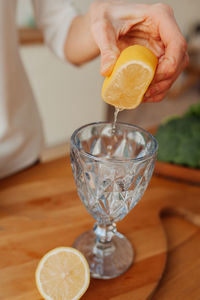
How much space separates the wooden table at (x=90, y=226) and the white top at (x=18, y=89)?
0.07m

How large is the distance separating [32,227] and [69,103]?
1992mm

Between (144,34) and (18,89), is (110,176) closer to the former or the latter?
(144,34)

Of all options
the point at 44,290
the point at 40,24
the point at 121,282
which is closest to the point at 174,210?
the point at 121,282

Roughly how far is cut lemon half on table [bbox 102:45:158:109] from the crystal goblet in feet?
0.28

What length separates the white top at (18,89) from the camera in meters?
0.83

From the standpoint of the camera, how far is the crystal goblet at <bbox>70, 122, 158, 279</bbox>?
1.73ft

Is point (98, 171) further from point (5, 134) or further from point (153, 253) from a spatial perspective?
point (5, 134)

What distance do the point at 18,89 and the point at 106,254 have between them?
53cm

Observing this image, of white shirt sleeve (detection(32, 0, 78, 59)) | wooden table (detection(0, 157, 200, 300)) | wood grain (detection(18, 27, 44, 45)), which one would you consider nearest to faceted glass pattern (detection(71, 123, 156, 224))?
wooden table (detection(0, 157, 200, 300))

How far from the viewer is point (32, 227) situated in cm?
65

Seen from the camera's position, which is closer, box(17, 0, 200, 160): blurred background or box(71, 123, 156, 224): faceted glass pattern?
box(71, 123, 156, 224): faceted glass pattern

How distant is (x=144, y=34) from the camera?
68 cm

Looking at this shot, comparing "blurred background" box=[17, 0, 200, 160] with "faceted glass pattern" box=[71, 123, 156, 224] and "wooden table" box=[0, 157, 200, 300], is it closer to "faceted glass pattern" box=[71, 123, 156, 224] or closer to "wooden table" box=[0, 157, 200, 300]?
"wooden table" box=[0, 157, 200, 300]

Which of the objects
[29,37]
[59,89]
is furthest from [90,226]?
[59,89]
